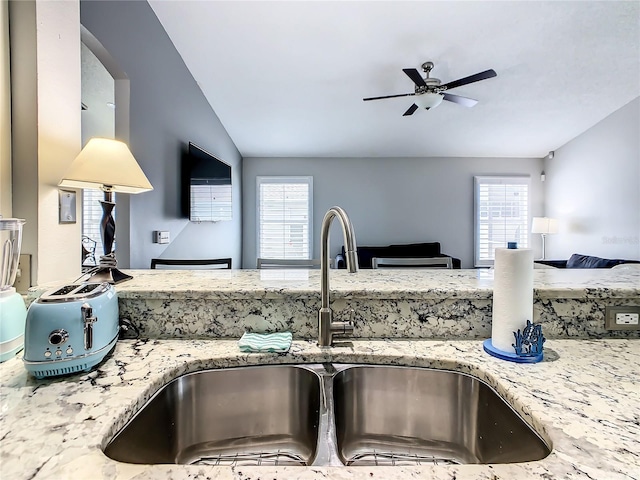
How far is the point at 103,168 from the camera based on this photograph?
104 centimetres

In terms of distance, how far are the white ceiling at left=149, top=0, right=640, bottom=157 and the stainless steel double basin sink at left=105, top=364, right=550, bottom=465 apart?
2.80 metres

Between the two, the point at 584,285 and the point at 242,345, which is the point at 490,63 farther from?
the point at 242,345

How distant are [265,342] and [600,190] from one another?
543 cm

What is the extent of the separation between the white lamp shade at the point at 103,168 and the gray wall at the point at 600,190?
206 inches

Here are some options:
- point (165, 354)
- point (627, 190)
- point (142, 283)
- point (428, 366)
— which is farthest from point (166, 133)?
point (627, 190)

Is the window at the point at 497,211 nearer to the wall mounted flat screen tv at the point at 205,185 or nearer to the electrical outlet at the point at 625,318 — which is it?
the wall mounted flat screen tv at the point at 205,185

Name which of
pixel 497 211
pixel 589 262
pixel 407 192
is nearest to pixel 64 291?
pixel 589 262

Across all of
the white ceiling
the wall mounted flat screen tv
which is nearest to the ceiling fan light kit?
the white ceiling

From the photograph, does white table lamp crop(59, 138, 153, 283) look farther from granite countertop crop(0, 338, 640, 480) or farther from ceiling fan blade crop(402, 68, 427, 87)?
ceiling fan blade crop(402, 68, 427, 87)

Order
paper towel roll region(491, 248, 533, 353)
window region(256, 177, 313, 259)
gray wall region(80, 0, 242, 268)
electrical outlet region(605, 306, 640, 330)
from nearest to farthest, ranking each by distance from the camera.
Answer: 1. paper towel roll region(491, 248, 533, 353)
2. electrical outlet region(605, 306, 640, 330)
3. gray wall region(80, 0, 242, 268)
4. window region(256, 177, 313, 259)

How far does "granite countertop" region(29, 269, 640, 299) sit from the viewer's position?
34.9 inches

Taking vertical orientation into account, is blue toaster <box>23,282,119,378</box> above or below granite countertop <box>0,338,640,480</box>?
above

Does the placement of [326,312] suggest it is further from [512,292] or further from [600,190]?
[600,190]

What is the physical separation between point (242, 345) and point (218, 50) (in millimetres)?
3092
